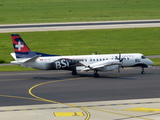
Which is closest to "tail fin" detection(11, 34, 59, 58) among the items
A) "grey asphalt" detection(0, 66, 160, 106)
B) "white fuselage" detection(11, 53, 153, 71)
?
"white fuselage" detection(11, 53, 153, 71)

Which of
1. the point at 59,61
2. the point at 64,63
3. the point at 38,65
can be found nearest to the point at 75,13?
the point at 64,63

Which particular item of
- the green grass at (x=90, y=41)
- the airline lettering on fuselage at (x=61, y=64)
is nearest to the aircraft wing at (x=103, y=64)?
the airline lettering on fuselage at (x=61, y=64)

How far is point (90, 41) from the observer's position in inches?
3482

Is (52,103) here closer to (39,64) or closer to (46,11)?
(39,64)

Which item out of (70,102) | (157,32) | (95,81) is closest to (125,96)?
(70,102)

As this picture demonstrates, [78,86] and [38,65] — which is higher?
[38,65]

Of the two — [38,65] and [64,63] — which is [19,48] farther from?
[64,63]

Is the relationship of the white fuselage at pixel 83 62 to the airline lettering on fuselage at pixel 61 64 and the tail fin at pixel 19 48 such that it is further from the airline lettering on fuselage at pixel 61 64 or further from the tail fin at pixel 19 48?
the tail fin at pixel 19 48

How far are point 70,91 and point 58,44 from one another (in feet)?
147

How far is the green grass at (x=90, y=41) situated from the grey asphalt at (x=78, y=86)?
21.7 meters

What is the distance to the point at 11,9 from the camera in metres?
148

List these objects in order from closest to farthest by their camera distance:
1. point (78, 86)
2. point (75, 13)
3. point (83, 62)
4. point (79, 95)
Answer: point (79, 95) → point (78, 86) → point (83, 62) → point (75, 13)

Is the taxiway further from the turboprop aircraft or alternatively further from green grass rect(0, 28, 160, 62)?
green grass rect(0, 28, 160, 62)

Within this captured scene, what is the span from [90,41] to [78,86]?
44984 mm
